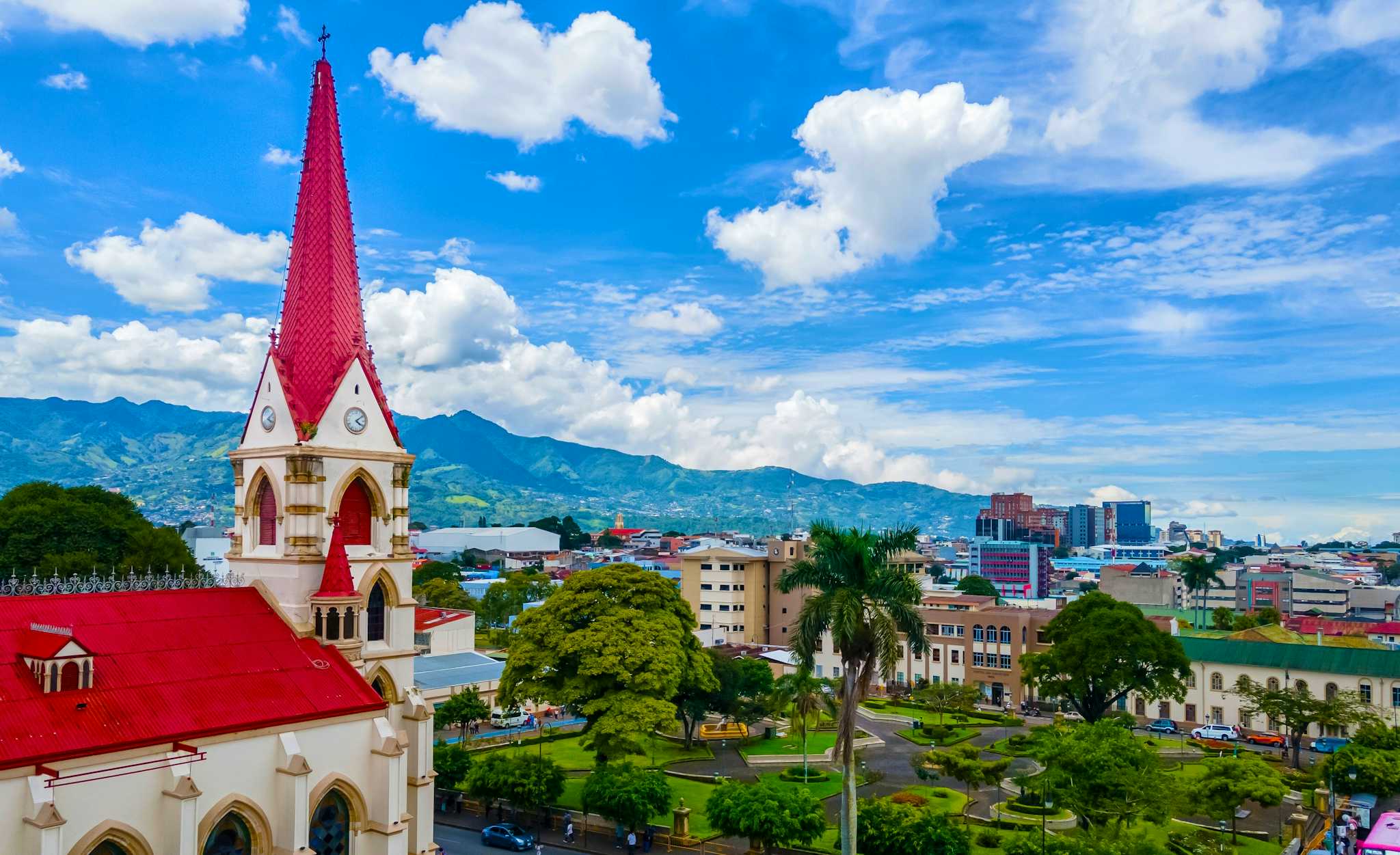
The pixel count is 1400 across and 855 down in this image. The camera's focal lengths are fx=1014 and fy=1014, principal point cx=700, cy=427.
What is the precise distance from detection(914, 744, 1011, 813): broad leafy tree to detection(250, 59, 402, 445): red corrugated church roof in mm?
25963

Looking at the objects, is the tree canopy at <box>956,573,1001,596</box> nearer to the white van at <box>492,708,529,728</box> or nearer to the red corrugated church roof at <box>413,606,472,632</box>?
the red corrugated church roof at <box>413,606,472,632</box>

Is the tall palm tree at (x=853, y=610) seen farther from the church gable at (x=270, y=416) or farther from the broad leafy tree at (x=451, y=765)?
the broad leafy tree at (x=451, y=765)

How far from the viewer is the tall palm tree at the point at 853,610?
26.1 m

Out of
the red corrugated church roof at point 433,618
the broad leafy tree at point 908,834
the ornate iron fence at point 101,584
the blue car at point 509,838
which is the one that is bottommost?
the blue car at point 509,838

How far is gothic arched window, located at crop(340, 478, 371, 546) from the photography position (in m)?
30.9

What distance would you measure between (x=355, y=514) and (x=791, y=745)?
33344 mm

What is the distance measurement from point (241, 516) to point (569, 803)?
19340mm

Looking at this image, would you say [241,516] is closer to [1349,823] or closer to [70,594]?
[70,594]

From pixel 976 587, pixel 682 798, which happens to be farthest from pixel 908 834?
pixel 976 587

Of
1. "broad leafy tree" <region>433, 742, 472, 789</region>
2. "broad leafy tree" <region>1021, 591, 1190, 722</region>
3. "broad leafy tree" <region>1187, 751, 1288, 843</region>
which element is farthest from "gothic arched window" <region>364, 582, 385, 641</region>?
"broad leafy tree" <region>1021, 591, 1190, 722</region>

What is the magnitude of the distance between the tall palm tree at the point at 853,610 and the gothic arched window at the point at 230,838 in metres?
14.1

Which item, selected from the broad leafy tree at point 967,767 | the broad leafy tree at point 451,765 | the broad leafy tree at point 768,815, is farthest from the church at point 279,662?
the broad leafy tree at point 967,767

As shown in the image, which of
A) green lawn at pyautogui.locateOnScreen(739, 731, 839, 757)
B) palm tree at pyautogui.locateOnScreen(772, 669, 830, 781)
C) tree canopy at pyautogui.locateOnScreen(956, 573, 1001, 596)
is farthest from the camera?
tree canopy at pyautogui.locateOnScreen(956, 573, 1001, 596)

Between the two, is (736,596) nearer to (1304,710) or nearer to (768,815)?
(1304,710)
